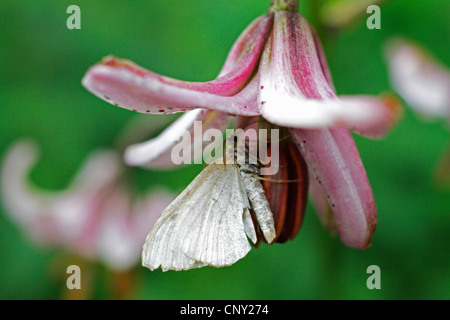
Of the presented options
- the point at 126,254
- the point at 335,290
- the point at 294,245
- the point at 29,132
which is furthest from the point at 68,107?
the point at 335,290

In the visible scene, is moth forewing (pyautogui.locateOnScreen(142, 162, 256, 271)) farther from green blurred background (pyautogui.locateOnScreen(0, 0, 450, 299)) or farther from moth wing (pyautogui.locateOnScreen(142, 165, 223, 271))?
green blurred background (pyautogui.locateOnScreen(0, 0, 450, 299))

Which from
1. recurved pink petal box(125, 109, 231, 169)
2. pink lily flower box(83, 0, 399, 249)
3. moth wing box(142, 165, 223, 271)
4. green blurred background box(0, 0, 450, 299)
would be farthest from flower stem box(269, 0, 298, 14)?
green blurred background box(0, 0, 450, 299)

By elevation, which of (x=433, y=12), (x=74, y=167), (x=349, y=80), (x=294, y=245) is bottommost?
(x=294, y=245)

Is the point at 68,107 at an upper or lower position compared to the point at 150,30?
lower

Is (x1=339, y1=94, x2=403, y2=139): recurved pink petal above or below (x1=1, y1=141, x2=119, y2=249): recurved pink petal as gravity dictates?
above

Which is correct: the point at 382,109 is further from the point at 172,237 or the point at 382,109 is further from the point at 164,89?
the point at 172,237

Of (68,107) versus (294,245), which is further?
(68,107)

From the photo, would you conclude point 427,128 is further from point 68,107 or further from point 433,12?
point 68,107
